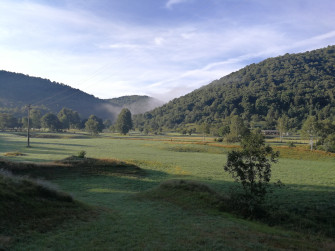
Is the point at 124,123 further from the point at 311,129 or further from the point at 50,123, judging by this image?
the point at 311,129

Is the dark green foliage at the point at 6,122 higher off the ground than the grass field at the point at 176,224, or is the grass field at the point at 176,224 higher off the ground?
the dark green foliage at the point at 6,122

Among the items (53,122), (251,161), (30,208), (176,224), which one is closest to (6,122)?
(53,122)

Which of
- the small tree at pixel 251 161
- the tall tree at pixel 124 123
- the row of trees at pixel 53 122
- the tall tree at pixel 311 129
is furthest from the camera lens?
the tall tree at pixel 124 123

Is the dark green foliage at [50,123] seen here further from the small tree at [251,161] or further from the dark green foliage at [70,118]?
the small tree at [251,161]

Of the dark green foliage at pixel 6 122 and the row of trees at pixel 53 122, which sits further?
the row of trees at pixel 53 122

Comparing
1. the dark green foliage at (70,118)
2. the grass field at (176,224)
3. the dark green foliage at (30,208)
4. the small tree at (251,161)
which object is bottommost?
the grass field at (176,224)

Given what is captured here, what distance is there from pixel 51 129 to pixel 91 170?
138 m

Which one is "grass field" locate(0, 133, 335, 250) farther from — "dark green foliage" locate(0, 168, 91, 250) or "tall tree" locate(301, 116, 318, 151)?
"tall tree" locate(301, 116, 318, 151)

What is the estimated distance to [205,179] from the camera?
104 feet

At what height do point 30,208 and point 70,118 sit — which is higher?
point 70,118

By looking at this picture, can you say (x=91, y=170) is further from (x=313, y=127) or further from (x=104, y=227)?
(x=313, y=127)

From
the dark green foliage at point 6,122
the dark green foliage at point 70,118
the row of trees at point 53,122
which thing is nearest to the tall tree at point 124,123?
the row of trees at point 53,122

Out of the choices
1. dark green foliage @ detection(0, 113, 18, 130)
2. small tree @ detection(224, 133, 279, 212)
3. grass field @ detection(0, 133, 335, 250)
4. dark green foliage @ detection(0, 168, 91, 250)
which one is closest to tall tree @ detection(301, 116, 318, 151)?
grass field @ detection(0, 133, 335, 250)

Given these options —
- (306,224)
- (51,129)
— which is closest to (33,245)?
(306,224)
